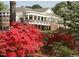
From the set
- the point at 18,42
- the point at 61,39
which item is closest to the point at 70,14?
the point at 61,39

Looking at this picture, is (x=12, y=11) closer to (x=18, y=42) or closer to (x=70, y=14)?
(x=18, y=42)

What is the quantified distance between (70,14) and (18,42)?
178cm

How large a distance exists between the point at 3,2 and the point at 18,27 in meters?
1.06

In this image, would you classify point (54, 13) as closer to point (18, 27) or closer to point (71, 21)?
point (71, 21)

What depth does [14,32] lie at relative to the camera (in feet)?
19.0

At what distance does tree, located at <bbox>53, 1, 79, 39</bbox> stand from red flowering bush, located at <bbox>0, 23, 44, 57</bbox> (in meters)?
1.12

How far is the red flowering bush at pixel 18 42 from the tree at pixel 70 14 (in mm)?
1117

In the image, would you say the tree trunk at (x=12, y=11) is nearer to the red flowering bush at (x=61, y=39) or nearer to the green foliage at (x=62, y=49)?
the red flowering bush at (x=61, y=39)

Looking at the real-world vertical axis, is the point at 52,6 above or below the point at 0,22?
above

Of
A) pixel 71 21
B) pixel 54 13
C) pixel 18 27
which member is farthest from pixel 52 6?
pixel 18 27

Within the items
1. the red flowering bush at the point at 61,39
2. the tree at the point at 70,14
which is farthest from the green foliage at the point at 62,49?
the tree at the point at 70,14

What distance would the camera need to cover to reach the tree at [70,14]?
22.0 ft

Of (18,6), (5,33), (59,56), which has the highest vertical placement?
(18,6)

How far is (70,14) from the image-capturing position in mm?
6770
